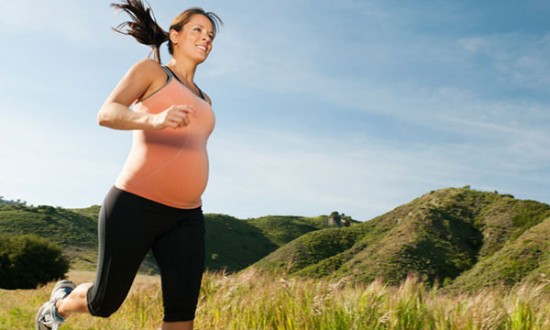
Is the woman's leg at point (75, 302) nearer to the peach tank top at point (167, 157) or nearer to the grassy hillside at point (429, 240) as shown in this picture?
the peach tank top at point (167, 157)

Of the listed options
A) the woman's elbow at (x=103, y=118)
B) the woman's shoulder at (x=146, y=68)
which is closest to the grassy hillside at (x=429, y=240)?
the woman's shoulder at (x=146, y=68)

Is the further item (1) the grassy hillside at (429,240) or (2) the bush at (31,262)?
(1) the grassy hillside at (429,240)

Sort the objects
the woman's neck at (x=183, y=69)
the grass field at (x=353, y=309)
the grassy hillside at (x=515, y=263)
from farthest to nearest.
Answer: the grassy hillside at (x=515, y=263)
the grass field at (x=353, y=309)
the woman's neck at (x=183, y=69)

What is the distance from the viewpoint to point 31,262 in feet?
109

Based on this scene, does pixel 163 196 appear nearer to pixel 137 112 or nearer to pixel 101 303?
pixel 137 112

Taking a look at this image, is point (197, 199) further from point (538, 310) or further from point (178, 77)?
point (538, 310)

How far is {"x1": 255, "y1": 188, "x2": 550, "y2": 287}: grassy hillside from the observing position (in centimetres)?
5550

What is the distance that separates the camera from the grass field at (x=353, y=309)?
546 centimetres

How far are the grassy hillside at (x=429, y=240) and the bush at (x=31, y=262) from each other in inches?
885

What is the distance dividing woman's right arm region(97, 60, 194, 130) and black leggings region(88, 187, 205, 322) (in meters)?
0.58

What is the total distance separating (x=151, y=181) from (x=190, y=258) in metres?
0.57

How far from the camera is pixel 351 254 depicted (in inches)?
2511

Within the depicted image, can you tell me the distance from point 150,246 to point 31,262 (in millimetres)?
32732

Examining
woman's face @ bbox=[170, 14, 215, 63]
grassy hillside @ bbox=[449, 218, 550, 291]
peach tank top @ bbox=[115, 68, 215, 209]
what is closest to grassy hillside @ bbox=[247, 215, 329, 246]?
grassy hillside @ bbox=[449, 218, 550, 291]
